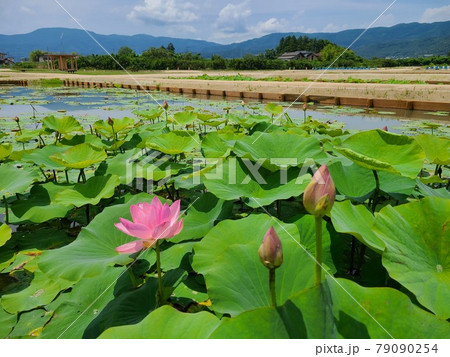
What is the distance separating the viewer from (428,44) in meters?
171

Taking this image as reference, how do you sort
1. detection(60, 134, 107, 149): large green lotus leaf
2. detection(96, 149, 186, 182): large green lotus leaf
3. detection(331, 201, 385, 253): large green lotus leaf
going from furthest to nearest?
detection(60, 134, 107, 149): large green lotus leaf → detection(96, 149, 186, 182): large green lotus leaf → detection(331, 201, 385, 253): large green lotus leaf

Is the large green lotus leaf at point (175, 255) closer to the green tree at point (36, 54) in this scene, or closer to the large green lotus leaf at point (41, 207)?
the large green lotus leaf at point (41, 207)

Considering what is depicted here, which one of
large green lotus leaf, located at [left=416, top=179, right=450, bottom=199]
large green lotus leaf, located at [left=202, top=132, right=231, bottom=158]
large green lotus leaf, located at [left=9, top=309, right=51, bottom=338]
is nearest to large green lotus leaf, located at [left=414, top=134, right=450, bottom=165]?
large green lotus leaf, located at [left=416, top=179, right=450, bottom=199]

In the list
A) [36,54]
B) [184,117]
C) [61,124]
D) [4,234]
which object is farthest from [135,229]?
[36,54]

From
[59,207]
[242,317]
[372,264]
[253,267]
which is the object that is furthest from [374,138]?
[59,207]

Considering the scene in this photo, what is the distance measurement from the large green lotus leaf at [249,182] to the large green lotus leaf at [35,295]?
68 centimetres

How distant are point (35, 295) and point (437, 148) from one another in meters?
1.93

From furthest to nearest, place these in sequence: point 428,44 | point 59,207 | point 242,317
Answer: point 428,44
point 59,207
point 242,317

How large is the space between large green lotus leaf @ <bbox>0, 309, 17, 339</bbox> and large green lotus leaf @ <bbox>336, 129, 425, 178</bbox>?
131cm

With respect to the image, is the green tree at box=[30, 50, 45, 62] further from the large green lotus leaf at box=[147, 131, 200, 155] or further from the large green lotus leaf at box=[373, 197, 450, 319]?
the large green lotus leaf at box=[373, 197, 450, 319]

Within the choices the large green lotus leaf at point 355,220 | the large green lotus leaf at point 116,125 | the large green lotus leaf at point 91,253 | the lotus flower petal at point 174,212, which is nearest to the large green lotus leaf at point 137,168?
the large green lotus leaf at point 91,253

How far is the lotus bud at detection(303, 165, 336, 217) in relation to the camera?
650 mm

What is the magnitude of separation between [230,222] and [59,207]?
3.39 ft
